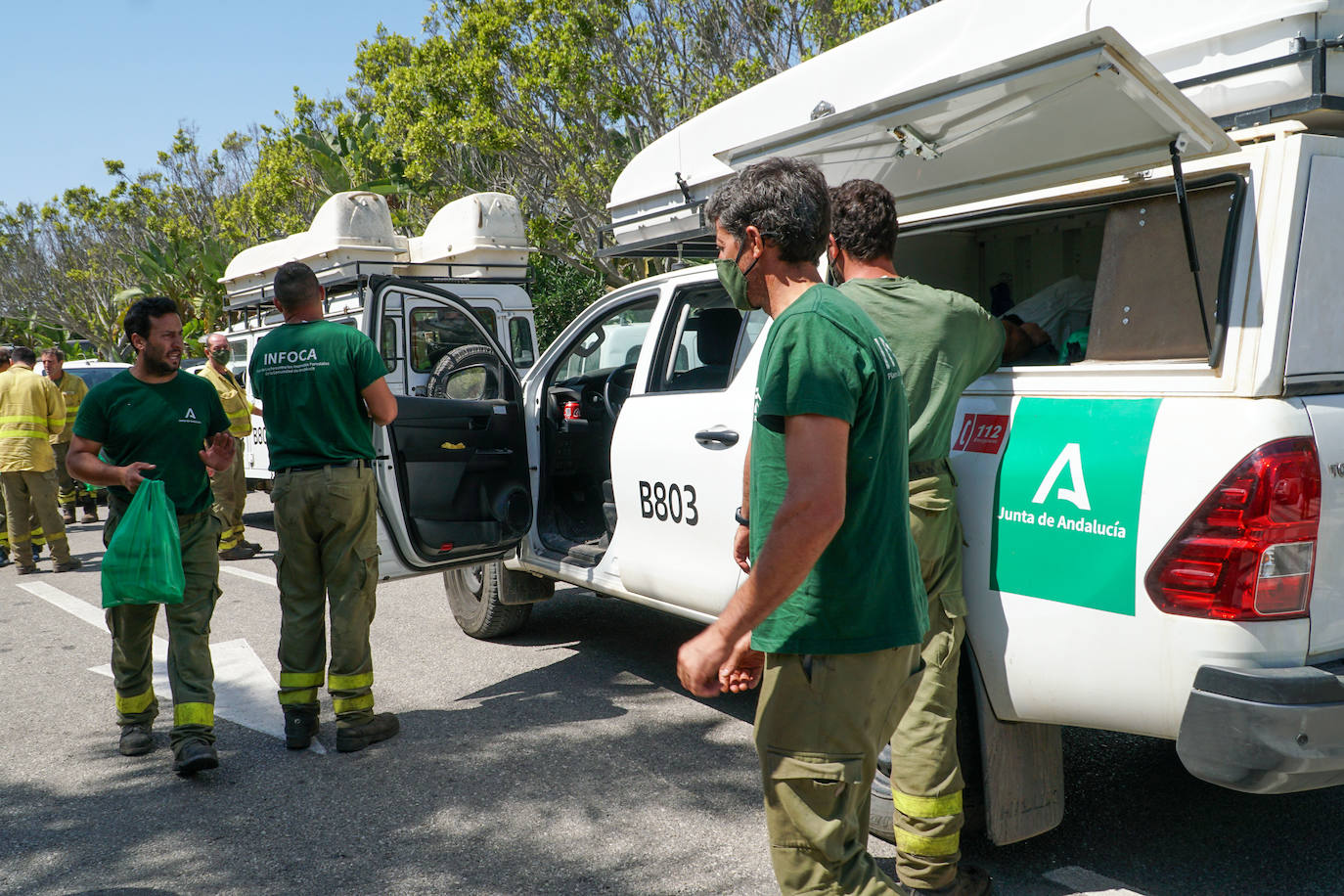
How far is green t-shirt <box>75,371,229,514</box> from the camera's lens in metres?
4.25

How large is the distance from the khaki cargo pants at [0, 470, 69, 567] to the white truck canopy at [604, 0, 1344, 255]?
796cm

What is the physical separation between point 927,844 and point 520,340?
7.96 m

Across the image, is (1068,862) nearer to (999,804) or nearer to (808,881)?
(999,804)

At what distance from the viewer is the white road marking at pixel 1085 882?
2.93 m

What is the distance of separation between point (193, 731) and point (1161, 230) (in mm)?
3862

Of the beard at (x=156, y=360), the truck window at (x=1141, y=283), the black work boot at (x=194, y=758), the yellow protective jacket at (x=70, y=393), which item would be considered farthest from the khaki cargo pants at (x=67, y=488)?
the truck window at (x=1141, y=283)

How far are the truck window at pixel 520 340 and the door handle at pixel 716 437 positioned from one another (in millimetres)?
6087

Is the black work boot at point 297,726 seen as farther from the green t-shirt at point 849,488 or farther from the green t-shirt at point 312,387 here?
the green t-shirt at point 849,488

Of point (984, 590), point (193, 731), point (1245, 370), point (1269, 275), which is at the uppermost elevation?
point (1269, 275)

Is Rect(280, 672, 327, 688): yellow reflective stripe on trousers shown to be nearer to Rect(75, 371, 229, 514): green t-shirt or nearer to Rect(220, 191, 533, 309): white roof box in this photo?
Rect(75, 371, 229, 514): green t-shirt

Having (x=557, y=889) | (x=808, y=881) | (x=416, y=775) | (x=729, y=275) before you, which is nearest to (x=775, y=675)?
(x=808, y=881)

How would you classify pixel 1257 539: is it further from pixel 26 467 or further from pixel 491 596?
pixel 26 467

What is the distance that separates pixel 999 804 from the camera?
9.54ft

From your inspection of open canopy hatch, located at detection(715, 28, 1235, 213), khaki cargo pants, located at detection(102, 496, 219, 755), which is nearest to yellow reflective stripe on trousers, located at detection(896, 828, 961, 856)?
open canopy hatch, located at detection(715, 28, 1235, 213)
